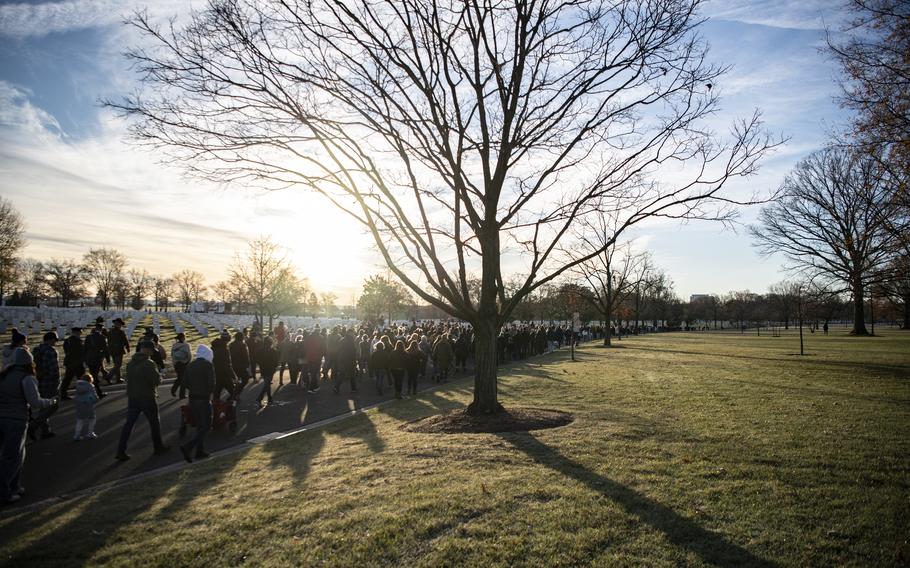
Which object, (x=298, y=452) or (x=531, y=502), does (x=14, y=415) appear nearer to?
(x=298, y=452)

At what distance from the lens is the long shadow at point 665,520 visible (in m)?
3.66

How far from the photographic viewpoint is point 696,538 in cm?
397

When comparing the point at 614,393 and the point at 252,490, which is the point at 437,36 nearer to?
the point at 252,490

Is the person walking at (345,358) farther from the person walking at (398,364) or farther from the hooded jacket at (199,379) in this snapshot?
the hooded jacket at (199,379)

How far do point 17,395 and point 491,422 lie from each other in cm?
704

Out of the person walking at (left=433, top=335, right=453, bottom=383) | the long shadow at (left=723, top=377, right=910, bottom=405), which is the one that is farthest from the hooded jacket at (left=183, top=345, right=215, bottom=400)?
the long shadow at (left=723, top=377, right=910, bottom=405)

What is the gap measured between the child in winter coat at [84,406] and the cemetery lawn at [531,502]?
2.17 meters

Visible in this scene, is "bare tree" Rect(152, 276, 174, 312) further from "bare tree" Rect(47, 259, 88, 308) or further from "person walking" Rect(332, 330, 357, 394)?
"person walking" Rect(332, 330, 357, 394)

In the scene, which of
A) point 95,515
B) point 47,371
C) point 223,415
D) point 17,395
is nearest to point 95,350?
point 47,371

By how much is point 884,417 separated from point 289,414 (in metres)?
12.6

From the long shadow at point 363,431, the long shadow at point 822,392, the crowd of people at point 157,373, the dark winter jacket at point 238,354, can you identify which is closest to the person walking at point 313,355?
the crowd of people at point 157,373

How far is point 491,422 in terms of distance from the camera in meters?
8.55

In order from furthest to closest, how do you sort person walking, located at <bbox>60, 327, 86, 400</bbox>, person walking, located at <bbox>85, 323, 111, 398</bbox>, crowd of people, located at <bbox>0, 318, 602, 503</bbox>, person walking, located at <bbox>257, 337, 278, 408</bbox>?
person walking, located at <bbox>85, 323, 111, 398</bbox>, person walking, located at <bbox>257, 337, 278, 408</bbox>, person walking, located at <bbox>60, 327, 86, 400</bbox>, crowd of people, located at <bbox>0, 318, 602, 503</bbox>

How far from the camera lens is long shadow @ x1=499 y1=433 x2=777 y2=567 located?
3662 mm
